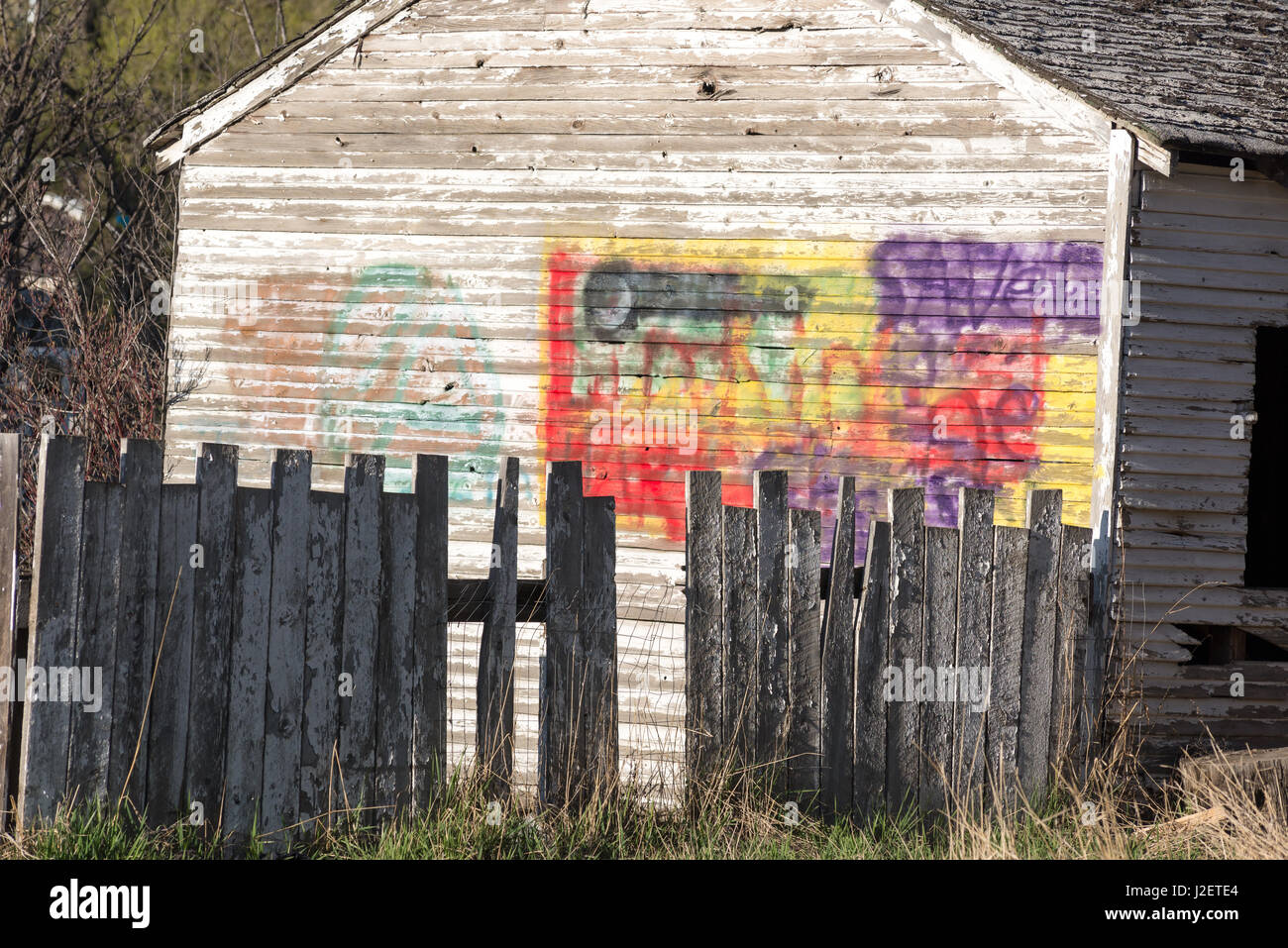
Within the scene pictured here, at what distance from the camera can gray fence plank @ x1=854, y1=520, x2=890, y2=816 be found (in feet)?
16.3

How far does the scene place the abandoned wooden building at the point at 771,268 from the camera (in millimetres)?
7465

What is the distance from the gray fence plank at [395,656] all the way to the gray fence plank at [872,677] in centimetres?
184

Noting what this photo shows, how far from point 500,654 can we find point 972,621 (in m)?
2.10

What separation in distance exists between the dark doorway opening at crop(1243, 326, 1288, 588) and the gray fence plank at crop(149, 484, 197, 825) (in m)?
8.94

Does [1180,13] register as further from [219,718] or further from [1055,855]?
[219,718]

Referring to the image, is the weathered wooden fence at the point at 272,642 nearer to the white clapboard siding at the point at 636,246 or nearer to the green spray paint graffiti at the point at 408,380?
the white clapboard siding at the point at 636,246

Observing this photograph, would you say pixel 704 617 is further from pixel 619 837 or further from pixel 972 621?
pixel 972 621

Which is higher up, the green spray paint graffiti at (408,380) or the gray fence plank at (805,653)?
the green spray paint graffiti at (408,380)

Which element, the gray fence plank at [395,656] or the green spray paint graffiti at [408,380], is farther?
the green spray paint graffiti at [408,380]

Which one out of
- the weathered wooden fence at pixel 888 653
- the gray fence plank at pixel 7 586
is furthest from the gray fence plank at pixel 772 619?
the gray fence plank at pixel 7 586

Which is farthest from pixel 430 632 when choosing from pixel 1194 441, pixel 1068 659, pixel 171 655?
pixel 1194 441

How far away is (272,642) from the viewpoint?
13.6 ft

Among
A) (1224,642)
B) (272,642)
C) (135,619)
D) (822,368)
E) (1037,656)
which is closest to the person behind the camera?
(135,619)
